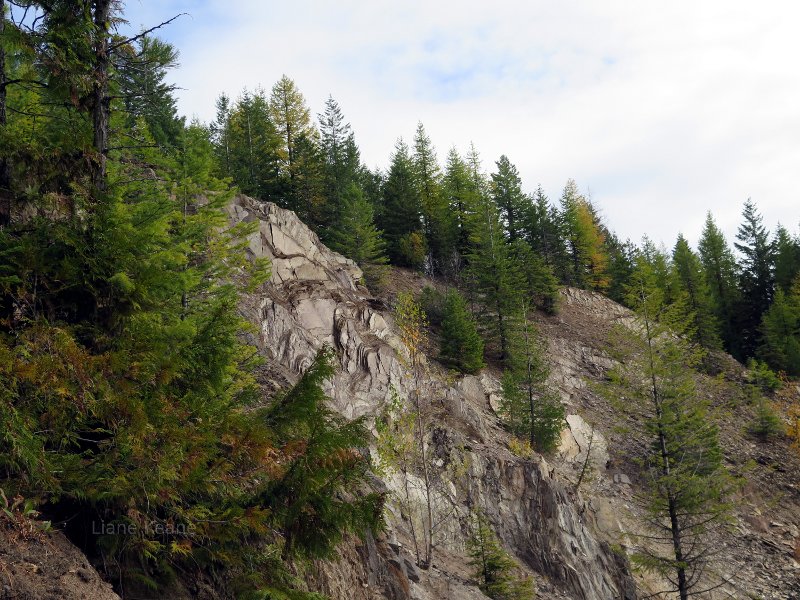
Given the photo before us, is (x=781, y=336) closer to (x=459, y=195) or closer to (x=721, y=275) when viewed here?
(x=721, y=275)

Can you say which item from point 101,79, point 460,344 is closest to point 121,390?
point 101,79

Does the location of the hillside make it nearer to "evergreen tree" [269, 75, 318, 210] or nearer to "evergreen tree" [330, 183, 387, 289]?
"evergreen tree" [330, 183, 387, 289]

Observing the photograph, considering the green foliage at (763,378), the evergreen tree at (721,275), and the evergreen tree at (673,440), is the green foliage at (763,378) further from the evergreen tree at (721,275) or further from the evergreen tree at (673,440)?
the evergreen tree at (673,440)

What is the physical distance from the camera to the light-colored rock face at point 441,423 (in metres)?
20.5

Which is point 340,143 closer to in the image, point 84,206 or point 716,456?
point 716,456

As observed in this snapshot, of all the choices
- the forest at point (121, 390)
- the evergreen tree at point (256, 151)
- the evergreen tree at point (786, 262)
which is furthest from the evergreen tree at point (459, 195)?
the forest at point (121, 390)

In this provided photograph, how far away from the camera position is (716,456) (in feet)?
72.8

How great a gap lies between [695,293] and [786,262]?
435 inches

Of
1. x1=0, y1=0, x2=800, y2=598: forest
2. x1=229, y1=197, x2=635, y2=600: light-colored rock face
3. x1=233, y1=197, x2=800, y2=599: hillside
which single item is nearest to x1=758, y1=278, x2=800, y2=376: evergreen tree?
x1=233, y1=197, x2=800, y2=599: hillside

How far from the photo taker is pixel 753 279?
5175cm

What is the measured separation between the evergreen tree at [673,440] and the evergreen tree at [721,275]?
33625 mm

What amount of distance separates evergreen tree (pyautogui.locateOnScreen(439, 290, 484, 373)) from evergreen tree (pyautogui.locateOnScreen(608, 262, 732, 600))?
29.1 feet

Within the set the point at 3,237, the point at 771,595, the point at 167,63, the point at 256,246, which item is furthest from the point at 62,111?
the point at 771,595

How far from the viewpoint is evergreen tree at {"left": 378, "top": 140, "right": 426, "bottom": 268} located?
4334 cm
